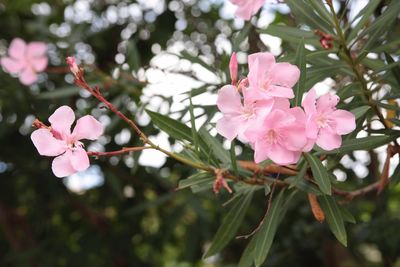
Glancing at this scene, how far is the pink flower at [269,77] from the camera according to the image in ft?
2.87

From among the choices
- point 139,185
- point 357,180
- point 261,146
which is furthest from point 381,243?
point 261,146

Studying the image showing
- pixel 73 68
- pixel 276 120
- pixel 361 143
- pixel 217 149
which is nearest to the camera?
pixel 276 120

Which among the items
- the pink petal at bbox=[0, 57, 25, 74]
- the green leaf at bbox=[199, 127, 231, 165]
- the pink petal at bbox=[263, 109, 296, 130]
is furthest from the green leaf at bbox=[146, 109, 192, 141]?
the pink petal at bbox=[0, 57, 25, 74]

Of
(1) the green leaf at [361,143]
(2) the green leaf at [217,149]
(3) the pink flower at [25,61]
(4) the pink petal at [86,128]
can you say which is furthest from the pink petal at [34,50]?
(1) the green leaf at [361,143]

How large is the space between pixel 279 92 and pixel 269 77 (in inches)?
1.4

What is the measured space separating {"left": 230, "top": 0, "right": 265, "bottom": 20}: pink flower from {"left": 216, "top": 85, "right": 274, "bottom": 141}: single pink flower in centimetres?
34

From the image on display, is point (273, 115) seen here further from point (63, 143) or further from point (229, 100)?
point (63, 143)

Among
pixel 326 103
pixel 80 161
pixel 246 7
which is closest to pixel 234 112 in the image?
pixel 326 103

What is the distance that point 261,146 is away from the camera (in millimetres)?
883

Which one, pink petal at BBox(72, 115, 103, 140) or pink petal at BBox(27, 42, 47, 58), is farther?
pink petal at BBox(27, 42, 47, 58)

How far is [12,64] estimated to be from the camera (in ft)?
→ 6.50

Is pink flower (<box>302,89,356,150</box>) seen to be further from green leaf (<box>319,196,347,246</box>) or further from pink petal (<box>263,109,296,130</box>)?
green leaf (<box>319,196,347,246</box>)

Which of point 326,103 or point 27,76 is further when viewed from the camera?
point 27,76

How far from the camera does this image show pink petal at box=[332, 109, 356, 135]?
94cm
